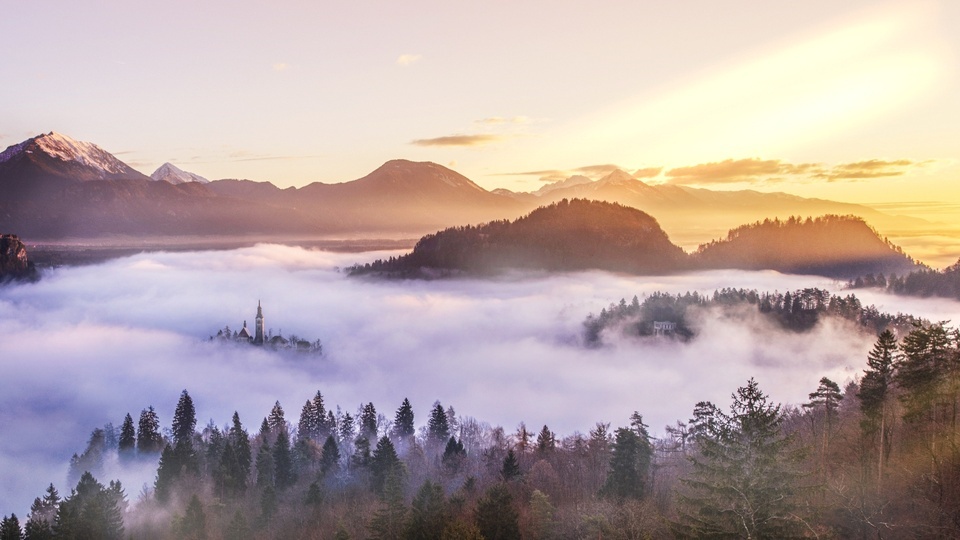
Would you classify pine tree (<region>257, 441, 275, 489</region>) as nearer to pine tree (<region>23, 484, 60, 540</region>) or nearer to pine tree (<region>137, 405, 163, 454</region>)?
pine tree (<region>23, 484, 60, 540</region>)

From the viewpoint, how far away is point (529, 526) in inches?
1410

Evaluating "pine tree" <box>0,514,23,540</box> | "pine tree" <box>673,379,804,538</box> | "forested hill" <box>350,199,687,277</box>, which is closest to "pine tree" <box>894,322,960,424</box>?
"pine tree" <box>673,379,804,538</box>

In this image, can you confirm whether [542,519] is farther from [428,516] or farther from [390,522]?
[390,522]

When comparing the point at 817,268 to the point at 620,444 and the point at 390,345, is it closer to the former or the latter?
the point at 390,345

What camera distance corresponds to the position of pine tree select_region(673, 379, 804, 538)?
61.3 ft

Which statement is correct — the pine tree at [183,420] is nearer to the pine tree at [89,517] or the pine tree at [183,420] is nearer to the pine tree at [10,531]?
the pine tree at [89,517]

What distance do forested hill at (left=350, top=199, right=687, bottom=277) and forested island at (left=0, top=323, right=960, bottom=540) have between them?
3995 inches

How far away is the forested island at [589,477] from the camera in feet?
68.9

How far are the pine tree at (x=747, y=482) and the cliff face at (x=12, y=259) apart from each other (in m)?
198

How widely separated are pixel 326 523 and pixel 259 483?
13519mm

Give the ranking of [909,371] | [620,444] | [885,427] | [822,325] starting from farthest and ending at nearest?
[822,325]
[620,444]
[885,427]
[909,371]

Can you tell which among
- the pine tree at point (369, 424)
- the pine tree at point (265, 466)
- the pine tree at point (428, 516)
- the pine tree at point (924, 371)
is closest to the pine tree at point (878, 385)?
the pine tree at point (924, 371)

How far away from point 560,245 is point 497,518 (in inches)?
5848

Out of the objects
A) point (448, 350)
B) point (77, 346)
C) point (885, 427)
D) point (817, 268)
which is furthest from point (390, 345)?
point (885, 427)
